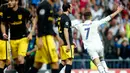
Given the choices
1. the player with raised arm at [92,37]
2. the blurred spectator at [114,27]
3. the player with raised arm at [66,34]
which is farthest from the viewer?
the blurred spectator at [114,27]

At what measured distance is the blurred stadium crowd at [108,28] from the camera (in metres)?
22.5

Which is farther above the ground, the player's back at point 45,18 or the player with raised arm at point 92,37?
the player's back at point 45,18

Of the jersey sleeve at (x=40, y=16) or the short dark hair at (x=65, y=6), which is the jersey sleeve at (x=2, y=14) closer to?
the jersey sleeve at (x=40, y=16)

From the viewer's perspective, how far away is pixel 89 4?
1005 inches

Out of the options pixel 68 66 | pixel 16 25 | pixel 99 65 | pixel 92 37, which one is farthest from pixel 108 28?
pixel 16 25

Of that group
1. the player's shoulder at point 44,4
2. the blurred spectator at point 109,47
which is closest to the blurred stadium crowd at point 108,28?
the blurred spectator at point 109,47

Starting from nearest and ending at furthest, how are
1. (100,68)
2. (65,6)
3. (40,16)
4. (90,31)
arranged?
(40,16), (65,6), (100,68), (90,31)

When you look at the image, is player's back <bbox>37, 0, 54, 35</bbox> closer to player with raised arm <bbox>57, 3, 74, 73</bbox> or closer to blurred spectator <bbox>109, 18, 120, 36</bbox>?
player with raised arm <bbox>57, 3, 74, 73</bbox>

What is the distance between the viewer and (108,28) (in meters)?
24.5

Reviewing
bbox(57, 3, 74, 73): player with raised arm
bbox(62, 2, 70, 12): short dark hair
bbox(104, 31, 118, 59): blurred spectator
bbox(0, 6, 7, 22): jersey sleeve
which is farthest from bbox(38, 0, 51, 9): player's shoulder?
bbox(104, 31, 118, 59): blurred spectator

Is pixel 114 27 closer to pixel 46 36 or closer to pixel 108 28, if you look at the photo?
pixel 108 28

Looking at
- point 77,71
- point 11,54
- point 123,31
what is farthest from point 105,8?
point 11,54

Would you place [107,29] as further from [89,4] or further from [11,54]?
[11,54]

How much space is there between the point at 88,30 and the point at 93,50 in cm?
61
